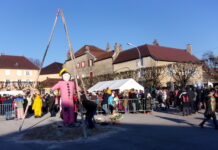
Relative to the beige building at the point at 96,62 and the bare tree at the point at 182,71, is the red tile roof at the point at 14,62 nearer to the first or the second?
the beige building at the point at 96,62

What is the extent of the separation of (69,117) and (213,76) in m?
33.9

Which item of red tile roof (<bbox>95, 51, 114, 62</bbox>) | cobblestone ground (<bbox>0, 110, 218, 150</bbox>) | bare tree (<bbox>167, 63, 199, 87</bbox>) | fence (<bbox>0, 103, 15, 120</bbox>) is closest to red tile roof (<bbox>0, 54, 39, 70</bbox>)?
red tile roof (<bbox>95, 51, 114, 62</bbox>)

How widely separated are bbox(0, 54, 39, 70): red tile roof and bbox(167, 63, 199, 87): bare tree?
151ft

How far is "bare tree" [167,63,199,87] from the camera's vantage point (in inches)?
1223

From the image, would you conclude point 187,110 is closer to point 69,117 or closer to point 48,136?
point 69,117

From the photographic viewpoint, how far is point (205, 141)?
827 cm

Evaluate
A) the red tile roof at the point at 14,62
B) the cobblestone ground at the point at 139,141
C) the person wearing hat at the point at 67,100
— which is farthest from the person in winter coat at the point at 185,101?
the red tile roof at the point at 14,62

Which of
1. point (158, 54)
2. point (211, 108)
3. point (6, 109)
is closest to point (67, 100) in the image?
point (211, 108)

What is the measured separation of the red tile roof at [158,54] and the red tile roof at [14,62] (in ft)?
92.1

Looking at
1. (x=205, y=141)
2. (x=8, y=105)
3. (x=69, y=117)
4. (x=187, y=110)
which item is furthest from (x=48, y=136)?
(x=8, y=105)

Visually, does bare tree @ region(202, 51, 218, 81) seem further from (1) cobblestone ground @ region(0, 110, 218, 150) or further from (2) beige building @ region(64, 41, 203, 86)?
(1) cobblestone ground @ region(0, 110, 218, 150)

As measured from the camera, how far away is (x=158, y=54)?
156 feet

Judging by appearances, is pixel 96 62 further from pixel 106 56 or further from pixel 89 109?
pixel 89 109

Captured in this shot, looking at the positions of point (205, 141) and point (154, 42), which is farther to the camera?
point (154, 42)
